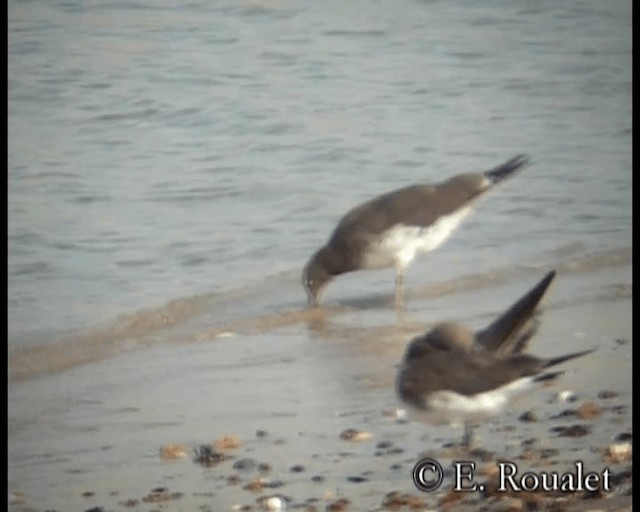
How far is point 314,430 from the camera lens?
4477 mm

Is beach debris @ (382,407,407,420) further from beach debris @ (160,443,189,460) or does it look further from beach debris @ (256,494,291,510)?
beach debris @ (160,443,189,460)

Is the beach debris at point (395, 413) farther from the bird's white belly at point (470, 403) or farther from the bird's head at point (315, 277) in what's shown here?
the bird's head at point (315, 277)

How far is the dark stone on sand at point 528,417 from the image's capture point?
4.48m

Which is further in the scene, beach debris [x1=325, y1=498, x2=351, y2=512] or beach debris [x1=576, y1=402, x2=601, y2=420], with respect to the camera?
beach debris [x1=576, y1=402, x2=601, y2=420]

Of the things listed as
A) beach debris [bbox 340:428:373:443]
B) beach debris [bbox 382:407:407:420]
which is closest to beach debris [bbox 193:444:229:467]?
beach debris [bbox 340:428:373:443]

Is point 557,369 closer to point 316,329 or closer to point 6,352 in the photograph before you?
point 316,329

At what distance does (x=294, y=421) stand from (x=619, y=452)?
3.10 feet

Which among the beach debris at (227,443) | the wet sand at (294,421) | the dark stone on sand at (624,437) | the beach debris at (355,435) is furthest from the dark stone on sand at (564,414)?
the beach debris at (227,443)

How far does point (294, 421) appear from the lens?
450 cm

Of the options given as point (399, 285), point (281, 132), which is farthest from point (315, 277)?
point (281, 132)

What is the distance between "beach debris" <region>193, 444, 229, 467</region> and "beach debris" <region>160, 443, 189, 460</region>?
0.12 feet

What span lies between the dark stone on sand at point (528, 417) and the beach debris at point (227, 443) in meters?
0.83

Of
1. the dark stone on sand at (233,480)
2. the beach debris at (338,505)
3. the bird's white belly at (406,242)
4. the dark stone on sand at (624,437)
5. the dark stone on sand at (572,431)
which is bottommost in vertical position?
the beach debris at (338,505)

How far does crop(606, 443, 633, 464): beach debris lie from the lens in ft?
14.4
